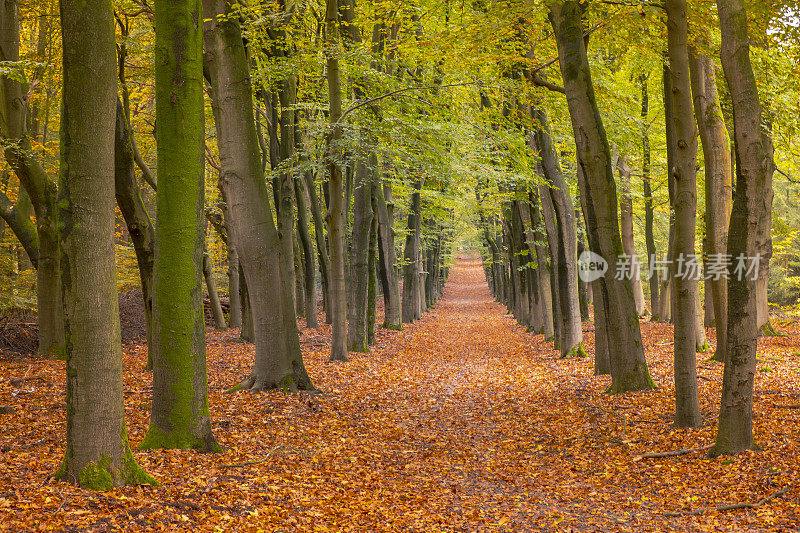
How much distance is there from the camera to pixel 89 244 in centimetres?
451

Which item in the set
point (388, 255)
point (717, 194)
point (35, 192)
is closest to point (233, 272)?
point (388, 255)

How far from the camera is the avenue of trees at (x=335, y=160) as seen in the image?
466cm

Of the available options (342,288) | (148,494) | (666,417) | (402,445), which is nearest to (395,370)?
(342,288)

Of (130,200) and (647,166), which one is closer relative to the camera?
(130,200)

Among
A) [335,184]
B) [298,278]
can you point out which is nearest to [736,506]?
[335,184]

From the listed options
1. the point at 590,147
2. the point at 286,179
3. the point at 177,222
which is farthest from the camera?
the point at 286,179

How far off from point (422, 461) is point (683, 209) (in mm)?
4587

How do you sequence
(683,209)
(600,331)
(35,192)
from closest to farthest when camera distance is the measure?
(683,209), (35,192), (600,331)

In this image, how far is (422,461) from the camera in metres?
7.46

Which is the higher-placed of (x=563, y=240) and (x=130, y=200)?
(x=130, y=200)

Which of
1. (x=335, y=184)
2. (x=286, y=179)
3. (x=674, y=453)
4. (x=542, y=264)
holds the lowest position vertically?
(x=674, y=453)

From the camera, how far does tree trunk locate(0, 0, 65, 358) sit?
11055 mm

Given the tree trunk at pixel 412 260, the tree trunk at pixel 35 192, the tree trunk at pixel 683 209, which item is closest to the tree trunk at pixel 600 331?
the tree trunk at pixel 683 209

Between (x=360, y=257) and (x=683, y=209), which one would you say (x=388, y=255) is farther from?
(x=683, y=209)
